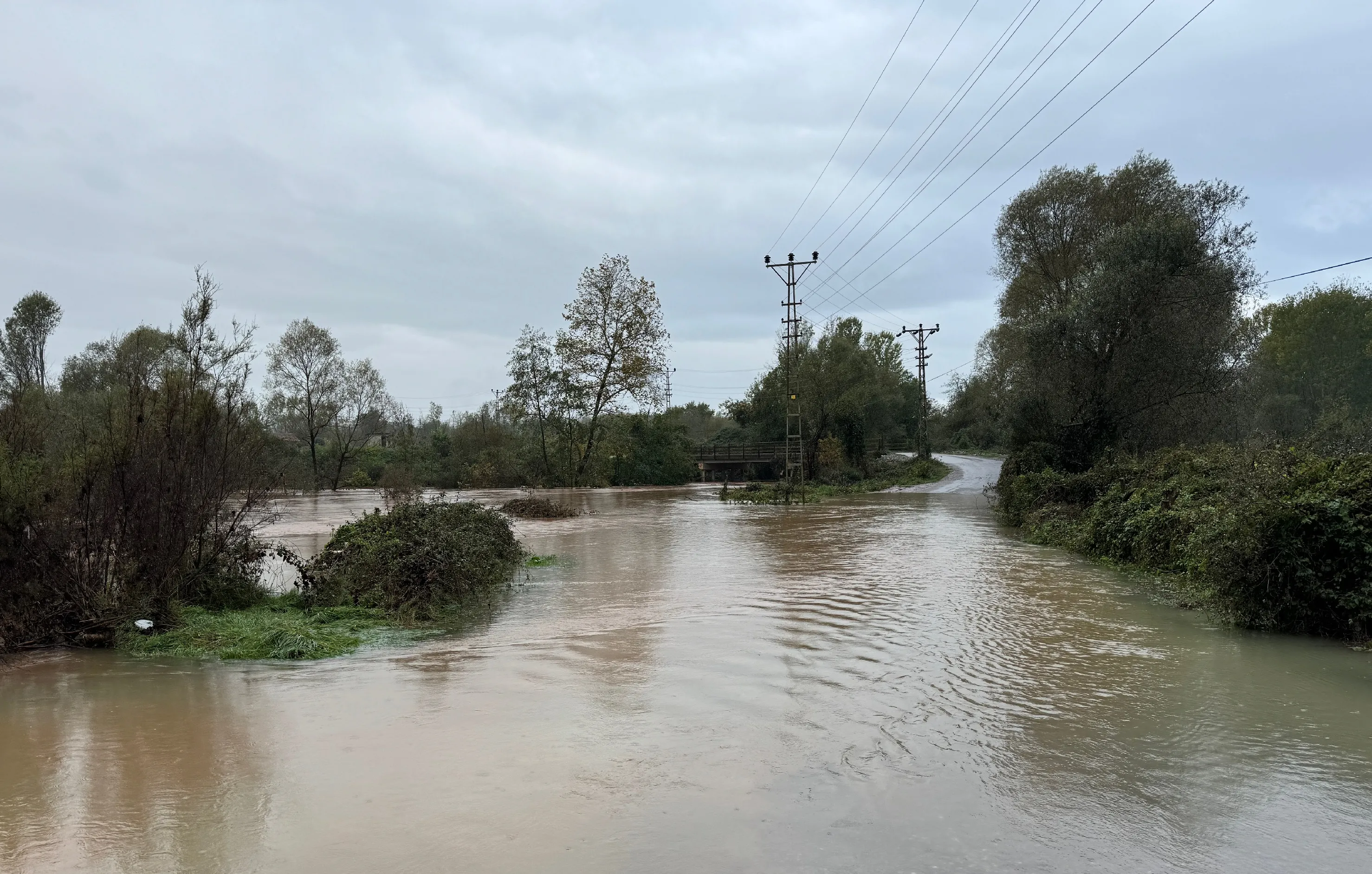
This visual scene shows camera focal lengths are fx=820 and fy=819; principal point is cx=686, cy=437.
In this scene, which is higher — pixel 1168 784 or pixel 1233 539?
pixel 1233 539

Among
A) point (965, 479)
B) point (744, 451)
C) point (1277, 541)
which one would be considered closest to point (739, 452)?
point (744, 451)

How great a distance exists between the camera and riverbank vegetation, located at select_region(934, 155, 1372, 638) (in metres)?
9.35

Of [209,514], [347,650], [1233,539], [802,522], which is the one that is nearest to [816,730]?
[347,650]

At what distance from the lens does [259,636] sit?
9.25 metres

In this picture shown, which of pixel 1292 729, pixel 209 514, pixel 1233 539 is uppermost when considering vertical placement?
pixel 209 514

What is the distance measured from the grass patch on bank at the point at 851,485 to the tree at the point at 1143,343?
1132 centimetres

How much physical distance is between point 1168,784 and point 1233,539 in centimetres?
580

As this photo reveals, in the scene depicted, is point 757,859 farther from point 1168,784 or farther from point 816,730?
point 1168,784

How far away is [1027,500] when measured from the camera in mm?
22078

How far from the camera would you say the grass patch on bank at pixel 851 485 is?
37000 millimetres

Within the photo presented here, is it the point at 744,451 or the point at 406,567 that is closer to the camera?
the point at 406,567

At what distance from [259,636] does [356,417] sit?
1917 inches

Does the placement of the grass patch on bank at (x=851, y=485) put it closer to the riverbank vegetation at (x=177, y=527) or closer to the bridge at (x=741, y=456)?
the bridge at (x=741, y=456)

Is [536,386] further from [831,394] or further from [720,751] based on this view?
[720,751]
